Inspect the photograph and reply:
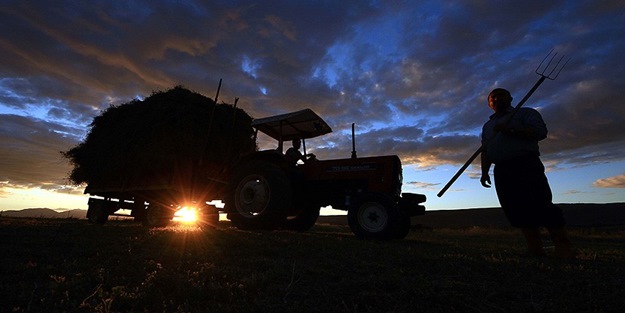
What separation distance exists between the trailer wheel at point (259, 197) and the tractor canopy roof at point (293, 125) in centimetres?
103

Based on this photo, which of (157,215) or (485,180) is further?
(157,215)

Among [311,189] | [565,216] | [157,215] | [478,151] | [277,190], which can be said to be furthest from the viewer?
[565,216]

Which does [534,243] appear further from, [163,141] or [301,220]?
[163,141]

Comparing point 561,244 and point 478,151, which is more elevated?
point 478,151

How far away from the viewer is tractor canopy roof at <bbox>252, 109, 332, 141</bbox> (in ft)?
26.2

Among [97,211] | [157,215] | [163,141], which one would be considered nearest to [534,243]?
[163,141]

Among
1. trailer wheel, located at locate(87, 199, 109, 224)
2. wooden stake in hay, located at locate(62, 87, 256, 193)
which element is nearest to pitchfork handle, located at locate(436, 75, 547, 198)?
wooden stake in hay, located at locate(62, 87, 256, 193)

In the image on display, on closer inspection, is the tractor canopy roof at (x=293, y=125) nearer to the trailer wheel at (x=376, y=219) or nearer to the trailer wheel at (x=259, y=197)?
the trailer wheel at (x=259, y=197)

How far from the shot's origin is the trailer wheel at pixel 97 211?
9.88m

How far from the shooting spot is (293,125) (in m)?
8.43

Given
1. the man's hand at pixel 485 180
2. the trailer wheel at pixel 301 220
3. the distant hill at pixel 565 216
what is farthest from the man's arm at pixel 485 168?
the distant hill at pixel 565 216

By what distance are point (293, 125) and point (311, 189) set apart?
1.62m

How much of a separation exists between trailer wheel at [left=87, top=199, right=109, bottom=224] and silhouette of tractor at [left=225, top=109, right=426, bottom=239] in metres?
4.36

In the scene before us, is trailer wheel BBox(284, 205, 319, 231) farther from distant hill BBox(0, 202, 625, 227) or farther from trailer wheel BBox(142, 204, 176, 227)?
distant hill BBox(0, 202, 625, 227)
